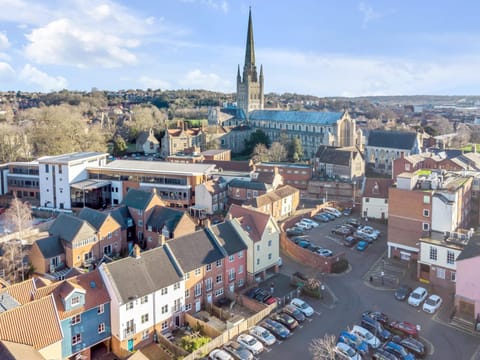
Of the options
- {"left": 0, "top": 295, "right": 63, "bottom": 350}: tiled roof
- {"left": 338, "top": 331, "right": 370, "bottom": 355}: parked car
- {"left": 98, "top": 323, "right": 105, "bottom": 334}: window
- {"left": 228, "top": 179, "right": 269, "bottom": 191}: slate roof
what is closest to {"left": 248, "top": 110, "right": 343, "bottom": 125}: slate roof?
{"left": 228, "top": 179, "right": 269, "bottom": 191}: slate roof

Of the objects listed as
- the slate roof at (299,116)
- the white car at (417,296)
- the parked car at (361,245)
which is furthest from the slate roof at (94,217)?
the slate roof at (299,116)

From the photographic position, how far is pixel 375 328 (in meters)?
22.2

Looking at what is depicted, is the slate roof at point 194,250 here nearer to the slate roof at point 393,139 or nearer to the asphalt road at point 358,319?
the asphalt road at point 358,319

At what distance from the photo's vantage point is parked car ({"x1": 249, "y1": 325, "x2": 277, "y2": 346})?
21.5 metres

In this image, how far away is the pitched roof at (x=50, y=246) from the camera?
2997cm

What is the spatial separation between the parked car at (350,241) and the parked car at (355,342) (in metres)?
13.7

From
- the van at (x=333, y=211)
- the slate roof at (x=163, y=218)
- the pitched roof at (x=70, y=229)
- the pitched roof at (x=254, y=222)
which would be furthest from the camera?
the van at (x=333, y=211)

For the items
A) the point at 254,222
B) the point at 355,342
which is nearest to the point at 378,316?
the point at 355,342

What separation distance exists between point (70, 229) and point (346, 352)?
21.3 m

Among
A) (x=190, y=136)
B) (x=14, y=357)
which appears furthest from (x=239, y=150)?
(x=14, y=357)

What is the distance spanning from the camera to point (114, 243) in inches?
1326

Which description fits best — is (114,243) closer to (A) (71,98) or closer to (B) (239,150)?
(B) (239,150)

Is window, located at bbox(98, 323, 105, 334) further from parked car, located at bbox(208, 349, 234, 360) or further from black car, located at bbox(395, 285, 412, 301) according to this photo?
black car, located at bbox(395, 285, 412, 301)

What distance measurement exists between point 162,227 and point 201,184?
9854 millimetres
